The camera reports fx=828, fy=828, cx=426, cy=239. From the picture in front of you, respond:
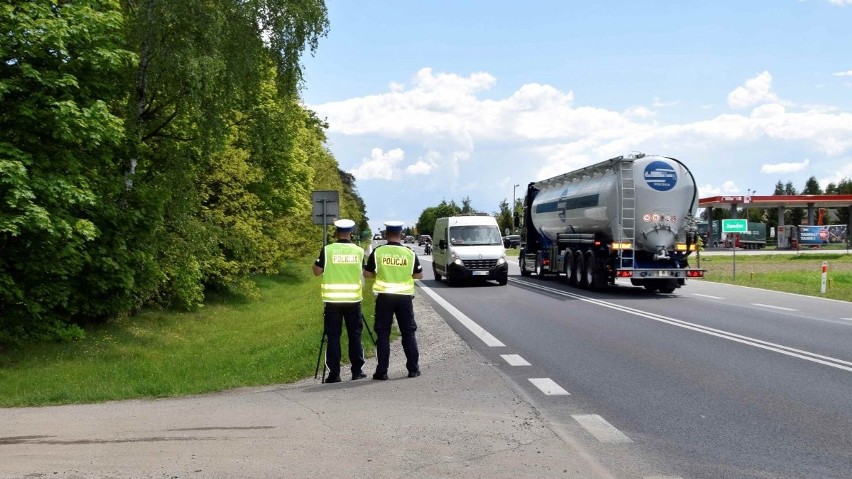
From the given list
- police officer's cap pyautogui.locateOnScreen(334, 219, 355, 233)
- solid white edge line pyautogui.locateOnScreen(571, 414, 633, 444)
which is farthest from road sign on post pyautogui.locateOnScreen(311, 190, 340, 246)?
solid white edge line pyautogui.locateOnScreen(571, 414, 633, 444)

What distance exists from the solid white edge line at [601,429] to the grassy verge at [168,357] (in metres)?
3.98

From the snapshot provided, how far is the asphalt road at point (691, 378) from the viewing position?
602 cm

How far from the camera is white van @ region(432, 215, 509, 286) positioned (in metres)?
28.0

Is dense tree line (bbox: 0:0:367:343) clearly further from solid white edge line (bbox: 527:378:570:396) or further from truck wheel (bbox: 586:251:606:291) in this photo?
truck wheel (bbox: 586:251:606:291)

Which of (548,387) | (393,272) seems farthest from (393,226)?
(548,387)

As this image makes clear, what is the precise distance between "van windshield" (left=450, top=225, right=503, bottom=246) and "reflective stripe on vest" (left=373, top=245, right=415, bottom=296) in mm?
19231

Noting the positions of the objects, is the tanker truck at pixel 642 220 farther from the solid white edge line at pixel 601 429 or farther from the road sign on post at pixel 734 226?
the solid white edge line at pixel 601 429

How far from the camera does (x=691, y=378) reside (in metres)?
9.38

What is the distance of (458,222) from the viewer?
1164 inches

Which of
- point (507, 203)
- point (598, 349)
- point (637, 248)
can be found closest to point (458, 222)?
point (637, 248)

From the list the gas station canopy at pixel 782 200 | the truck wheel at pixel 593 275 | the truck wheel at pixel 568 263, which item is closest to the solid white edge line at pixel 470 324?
the truck wheel at pixel 593 275

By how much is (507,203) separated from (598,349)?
4670 inches

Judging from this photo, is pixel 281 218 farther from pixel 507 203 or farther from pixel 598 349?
pixel 507 203

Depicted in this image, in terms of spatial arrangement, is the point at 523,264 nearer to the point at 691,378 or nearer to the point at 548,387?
the point at 691,378
